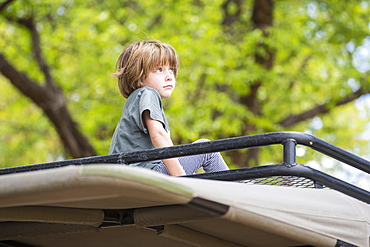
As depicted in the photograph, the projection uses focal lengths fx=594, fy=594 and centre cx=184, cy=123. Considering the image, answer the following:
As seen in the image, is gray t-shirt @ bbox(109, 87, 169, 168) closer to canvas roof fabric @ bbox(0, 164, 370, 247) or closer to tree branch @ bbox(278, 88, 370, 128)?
canvas roof fabric @ bbox(0, 164, 370, 247)

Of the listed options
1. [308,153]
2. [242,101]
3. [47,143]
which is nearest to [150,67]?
[242,101]

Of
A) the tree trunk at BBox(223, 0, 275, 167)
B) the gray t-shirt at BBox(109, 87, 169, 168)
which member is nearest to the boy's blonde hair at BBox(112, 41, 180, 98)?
the gray t-shirt at BBox(109, 87, 169, 168)

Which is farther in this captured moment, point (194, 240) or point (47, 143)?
point (47, 143)

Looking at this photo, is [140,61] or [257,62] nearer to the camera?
[140,61]

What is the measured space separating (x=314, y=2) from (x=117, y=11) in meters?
3.76

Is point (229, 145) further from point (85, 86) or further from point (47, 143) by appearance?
point (47, 143)

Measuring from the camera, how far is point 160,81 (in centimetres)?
339

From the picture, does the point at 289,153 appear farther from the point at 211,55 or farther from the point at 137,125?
the point at 211,55

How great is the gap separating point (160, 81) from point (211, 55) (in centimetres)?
716

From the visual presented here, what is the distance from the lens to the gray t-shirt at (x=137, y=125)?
10.0 feet

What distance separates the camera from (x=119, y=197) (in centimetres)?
201

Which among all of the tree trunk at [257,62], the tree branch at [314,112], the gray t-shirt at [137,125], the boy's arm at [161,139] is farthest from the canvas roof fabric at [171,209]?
the tree branch at [314,112]

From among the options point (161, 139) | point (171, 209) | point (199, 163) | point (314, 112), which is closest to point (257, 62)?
point (314, 112)

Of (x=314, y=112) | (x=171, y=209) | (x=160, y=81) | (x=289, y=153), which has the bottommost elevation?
(x=171, y=209)
